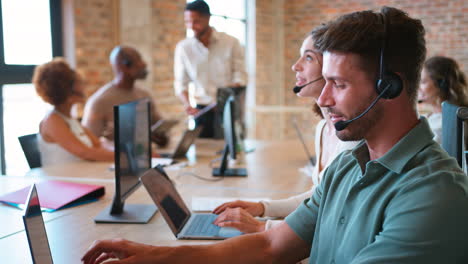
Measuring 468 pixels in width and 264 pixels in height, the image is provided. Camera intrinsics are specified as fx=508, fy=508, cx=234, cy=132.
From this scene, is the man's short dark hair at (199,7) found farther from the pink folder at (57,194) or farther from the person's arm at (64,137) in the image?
the pink folder at (57,194)

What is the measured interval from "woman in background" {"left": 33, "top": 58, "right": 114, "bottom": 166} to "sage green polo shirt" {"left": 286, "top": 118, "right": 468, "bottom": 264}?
1930 millimetres

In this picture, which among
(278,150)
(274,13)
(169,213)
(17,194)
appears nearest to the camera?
(169,213)

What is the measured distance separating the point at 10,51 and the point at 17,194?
80.7 inches

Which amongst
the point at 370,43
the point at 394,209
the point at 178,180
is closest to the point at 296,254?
the point at 394,209

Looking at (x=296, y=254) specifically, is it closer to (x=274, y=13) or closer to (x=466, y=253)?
(x=466, y=253)

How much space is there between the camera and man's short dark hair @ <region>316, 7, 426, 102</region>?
1.05 m

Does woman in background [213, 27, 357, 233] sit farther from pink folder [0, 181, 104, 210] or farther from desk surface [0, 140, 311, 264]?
pink folder [0, 181, 104, 210]

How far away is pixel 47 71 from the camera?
290cm

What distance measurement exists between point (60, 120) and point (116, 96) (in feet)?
2.80

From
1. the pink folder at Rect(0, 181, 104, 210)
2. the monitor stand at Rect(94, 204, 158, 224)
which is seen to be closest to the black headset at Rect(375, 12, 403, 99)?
the monitor stand at Rect(94, 204, 158, 224)

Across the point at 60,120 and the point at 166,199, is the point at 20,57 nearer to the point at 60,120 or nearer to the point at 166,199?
the point at 60,120

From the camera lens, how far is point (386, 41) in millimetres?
1043

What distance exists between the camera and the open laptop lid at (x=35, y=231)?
3.44ft

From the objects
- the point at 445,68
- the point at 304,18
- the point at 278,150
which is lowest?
the point at 278,150
